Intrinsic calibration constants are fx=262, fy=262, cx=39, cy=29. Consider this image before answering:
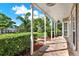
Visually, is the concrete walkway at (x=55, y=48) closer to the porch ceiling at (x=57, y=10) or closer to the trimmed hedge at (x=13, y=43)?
the trimmed hedge at (x=13, y=43)

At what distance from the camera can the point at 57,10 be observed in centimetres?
679

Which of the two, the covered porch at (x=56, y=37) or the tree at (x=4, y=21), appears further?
the covered porch at (x=56, y=37)

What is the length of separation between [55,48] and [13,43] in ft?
3.62

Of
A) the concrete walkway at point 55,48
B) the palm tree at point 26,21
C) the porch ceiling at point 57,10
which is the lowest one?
the concrete walkway at point 55,48

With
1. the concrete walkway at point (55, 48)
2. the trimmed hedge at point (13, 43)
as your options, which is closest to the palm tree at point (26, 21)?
the trimmed hedge at point (13, 43)

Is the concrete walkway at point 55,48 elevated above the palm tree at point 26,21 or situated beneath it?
situated beneath

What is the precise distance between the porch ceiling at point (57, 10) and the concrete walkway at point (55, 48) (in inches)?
23.5

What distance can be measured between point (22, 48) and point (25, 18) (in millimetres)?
772

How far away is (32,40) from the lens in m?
6.81

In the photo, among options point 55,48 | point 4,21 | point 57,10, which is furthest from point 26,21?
point 55,48

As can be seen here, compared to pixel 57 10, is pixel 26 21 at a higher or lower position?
lower

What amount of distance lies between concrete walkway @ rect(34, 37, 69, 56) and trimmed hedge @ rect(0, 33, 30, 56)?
0.41 m

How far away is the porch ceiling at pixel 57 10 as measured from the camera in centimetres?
662

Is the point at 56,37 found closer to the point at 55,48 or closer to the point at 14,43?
the point at 55,48
